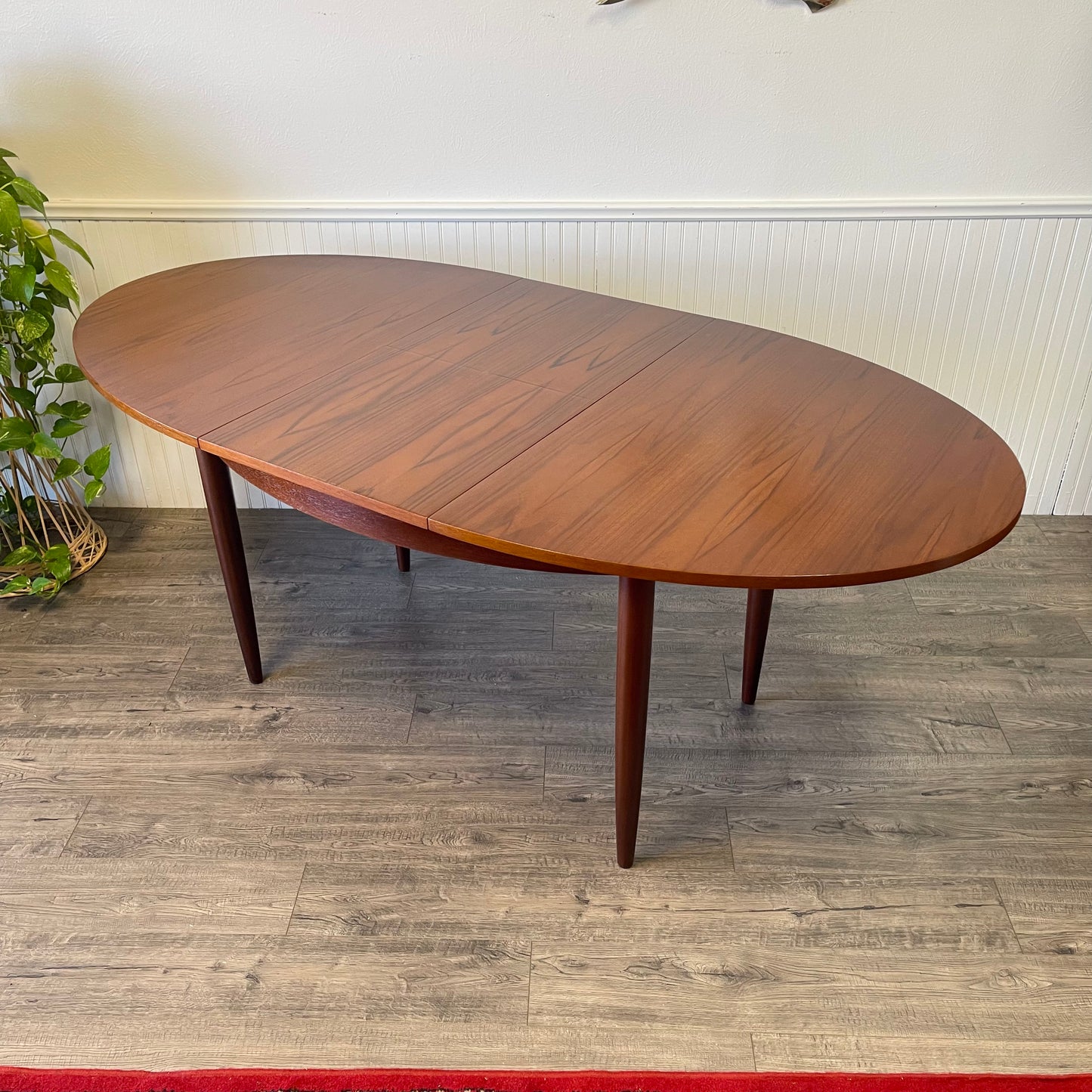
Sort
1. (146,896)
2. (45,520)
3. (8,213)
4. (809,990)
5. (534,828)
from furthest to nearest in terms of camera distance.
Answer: (45,520) < (8,213) < (534,828) < (146,896) < (809,990)

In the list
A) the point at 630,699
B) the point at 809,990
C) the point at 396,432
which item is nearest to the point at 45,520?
the point at 396,432

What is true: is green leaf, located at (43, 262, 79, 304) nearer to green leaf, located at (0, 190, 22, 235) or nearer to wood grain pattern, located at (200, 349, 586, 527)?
green leaf, located at (0, 190, 22, 235)

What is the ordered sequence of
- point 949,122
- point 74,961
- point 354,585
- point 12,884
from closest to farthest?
point 74,961 → point 12,884 → point 949,122 → point 354,585

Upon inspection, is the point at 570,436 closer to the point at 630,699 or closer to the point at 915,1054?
the point at 630,699

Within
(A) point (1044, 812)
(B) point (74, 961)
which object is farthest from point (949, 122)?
(B) point (74, 961)

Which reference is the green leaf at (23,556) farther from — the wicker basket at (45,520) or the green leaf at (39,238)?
the green leaf at (39,238)

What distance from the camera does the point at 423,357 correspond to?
1.91 metres

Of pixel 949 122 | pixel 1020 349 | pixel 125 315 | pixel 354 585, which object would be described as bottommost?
pixel 354 585

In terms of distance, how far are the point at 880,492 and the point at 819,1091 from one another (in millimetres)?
877

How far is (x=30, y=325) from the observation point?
2.33 meters

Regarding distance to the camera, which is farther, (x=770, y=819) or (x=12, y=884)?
(x=770, y=819)

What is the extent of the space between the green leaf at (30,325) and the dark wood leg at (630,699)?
161 cm

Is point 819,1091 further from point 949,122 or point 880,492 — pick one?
point 949,122

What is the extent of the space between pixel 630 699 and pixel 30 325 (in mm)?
1697
